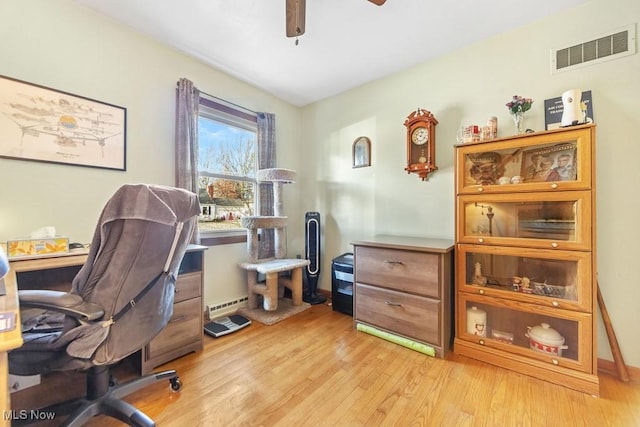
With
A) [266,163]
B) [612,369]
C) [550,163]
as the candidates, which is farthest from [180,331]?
[612,369]

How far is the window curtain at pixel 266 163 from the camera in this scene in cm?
288

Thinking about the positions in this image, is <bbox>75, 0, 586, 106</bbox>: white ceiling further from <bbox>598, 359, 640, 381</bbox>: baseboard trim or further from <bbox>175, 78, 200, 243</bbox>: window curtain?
<bbox>598, 359, 640, 381</bbox>: baseboard trim

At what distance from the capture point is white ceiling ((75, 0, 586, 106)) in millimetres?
1752

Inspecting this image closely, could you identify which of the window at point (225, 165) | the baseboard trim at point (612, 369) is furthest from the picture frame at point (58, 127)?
the baseboard trim at point (612, 369)

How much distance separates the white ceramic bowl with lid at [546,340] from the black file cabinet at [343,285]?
4.56 feet

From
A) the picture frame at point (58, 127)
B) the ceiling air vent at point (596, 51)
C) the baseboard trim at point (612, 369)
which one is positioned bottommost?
the baseboard trim at point (612, 369)

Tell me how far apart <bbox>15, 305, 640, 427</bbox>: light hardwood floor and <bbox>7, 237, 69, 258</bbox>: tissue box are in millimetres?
930

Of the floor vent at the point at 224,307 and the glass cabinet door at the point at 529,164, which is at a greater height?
the glass cabinet door at the point at 529,164

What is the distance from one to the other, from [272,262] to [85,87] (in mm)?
2008

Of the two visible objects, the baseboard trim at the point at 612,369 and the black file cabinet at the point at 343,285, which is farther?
A: the black file cabinet at the point at 343,285

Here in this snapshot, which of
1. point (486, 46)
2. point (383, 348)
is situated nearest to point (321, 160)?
point (486, 46)

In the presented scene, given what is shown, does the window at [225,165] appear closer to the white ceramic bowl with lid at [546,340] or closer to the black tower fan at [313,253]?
the black tower fan at [313,253]

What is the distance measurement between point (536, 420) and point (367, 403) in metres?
0.82

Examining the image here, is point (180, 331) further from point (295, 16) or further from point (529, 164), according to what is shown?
point (529, 164)
